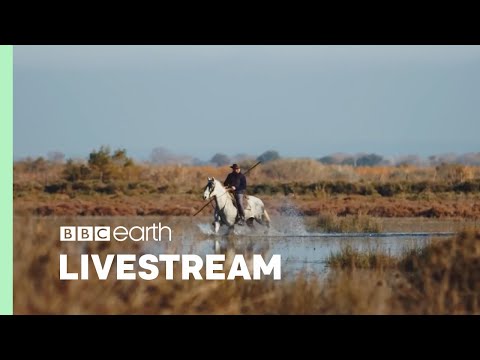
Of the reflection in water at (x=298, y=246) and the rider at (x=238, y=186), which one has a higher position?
the rider at (x=238, y=186)

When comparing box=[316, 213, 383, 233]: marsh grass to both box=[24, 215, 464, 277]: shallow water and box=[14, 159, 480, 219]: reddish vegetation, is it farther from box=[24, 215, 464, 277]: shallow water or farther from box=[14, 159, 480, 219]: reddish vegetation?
box=[14, 159, 480, 219]: reddish vegetation

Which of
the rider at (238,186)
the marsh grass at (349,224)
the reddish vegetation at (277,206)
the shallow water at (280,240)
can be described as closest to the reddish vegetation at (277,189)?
the reddish vegetation at (277,206)

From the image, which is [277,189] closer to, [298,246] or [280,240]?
[280,240]

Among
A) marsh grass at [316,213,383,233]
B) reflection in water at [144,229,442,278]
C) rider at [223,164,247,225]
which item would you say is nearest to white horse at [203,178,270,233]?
rider at [223,164,247,225]

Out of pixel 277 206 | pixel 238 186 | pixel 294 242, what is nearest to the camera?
pixel 238 186

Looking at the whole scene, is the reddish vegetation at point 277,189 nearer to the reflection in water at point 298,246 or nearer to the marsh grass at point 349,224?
the marsh grass at point 349,224

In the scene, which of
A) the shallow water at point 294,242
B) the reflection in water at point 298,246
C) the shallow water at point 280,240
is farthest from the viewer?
the shallow water at point 294,242

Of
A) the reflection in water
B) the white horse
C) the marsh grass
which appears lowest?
the reflection in water

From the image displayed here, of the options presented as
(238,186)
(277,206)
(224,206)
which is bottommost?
(224,206)

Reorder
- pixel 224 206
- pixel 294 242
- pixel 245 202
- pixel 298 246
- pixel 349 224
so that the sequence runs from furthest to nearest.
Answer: pixel 349 224 < pixel 245 202 < pixel 294 242 < pixel 224 206 < pixel 298 246

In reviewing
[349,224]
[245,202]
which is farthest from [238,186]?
[349,224]
